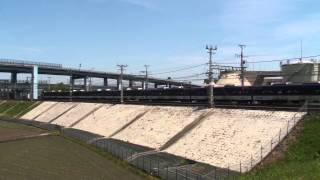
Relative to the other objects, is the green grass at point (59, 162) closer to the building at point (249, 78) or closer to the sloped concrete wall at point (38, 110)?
the sloped concrete wall at point (38, 110)

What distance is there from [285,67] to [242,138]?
59.7 m

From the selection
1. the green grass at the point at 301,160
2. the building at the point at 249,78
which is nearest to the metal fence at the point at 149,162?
the green grass at the point at 301,160

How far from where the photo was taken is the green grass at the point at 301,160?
1181 inches

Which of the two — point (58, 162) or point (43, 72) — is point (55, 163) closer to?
point (58, 162)

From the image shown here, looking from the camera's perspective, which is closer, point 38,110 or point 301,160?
point 301,160

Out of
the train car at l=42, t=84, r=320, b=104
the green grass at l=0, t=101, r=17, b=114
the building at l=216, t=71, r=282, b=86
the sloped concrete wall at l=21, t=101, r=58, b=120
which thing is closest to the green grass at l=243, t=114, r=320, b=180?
the train car at l=42, t=84, r=320, b=104

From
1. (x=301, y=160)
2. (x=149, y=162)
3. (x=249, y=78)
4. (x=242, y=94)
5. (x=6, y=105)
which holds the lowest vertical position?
(x=149, y=162)

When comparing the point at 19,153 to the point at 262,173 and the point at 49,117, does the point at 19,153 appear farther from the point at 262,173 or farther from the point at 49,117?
the point at 49,117

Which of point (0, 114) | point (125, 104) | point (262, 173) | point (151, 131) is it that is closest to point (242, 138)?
point (262, 173)

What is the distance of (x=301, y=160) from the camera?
120 ft

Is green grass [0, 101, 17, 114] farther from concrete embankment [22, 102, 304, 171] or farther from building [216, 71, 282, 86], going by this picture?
concrete embankment [22, 102, 304, 171]

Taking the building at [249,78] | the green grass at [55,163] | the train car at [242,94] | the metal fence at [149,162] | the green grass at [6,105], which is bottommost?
the green grass at [55,163]

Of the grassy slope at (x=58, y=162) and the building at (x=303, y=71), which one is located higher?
the building at (x=303, y=71)

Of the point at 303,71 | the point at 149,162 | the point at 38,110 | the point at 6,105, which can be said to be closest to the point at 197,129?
the point at 149,162
